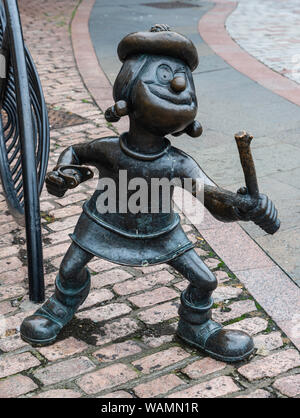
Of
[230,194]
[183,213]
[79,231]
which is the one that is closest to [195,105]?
[230,194]

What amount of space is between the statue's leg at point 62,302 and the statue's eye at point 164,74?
34.2 inches

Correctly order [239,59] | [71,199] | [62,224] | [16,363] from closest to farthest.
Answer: [16,363] < [62,224] < [71,199] < [239,59]

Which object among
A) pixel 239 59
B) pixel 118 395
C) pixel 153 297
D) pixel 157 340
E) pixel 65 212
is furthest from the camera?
pixel 239 59

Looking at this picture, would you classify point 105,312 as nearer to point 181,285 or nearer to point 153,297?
point 153,297

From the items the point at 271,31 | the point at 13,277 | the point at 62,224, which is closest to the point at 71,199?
the point at 62,224

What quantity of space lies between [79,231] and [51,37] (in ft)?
24.4

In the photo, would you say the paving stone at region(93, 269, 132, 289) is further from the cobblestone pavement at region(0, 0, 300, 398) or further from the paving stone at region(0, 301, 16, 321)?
the paving stone at region(0, 301, 16, 321)

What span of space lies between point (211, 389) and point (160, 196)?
87 centimetres

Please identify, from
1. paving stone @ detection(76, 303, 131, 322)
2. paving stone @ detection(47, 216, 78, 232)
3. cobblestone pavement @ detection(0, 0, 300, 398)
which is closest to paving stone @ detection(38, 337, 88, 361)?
cobblestone pavement @ detection(0, 0, 300, 398)

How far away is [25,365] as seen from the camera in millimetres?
3068

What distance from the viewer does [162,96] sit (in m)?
2.81

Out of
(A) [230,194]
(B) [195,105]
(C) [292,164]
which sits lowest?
(C) [292,164]
